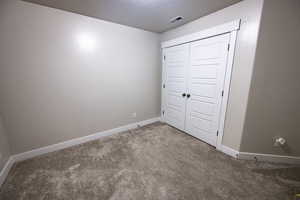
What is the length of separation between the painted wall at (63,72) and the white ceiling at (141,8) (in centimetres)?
19

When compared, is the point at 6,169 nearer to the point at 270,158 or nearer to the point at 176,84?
the point at 176,84

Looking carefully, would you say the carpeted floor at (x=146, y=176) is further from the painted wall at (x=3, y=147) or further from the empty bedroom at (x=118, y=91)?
the painted wall at (x=3, y=147)

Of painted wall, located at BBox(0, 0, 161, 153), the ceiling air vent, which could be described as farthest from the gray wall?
painted wall, located at BBox(0, 0, 161, 153)

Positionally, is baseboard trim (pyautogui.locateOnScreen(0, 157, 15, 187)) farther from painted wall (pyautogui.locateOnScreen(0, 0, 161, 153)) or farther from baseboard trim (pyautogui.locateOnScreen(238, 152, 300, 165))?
baseboard trim (pyautogui.locateOnScreen(238, 152, 300, 165))

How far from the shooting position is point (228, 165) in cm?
180

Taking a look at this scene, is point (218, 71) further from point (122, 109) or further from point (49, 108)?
point (49, 108)

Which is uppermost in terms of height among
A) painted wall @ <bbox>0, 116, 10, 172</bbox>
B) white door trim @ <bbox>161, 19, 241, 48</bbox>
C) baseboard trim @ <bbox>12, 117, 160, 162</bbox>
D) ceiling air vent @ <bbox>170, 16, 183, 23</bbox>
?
ceiling air vent @ <bbox>170, 16, 183, 23</bbox>

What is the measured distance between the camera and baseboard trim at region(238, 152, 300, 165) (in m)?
1.79

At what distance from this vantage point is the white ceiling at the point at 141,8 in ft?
5.65

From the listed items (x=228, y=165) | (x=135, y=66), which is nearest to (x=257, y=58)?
(x=228, y=165)

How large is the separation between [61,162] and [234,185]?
2.49 metres

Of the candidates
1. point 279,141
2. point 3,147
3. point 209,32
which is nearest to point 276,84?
point 279,141

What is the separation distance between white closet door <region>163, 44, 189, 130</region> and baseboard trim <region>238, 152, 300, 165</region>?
1211 millimetres

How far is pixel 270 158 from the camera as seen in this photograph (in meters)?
1.85
